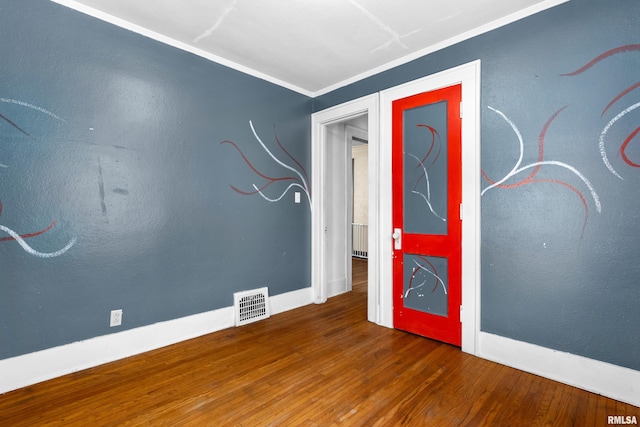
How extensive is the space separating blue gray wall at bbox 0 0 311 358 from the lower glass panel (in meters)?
1.52

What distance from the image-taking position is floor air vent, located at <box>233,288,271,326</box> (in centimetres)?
310

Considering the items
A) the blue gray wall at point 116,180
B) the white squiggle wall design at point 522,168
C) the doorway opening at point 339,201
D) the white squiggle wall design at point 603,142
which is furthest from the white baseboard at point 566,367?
the blue gray wall at point 116,180

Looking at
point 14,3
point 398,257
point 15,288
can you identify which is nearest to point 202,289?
point 15,288

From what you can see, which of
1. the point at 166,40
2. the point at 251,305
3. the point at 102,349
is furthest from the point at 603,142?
the point at 102,349

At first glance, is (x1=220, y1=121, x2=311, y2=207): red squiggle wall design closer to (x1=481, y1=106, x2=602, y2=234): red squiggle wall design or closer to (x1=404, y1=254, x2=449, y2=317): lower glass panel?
(x1=404, y1=254, x2=449, y2=317): lower glass panel

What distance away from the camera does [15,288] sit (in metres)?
2.02

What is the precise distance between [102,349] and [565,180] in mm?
3621

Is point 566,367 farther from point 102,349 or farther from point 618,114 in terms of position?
point 102,349

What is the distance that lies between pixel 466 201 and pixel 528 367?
131cm

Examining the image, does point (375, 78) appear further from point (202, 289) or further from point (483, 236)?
point (202, 289)

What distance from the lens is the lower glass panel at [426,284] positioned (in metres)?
2.69

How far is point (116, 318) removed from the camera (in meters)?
2.40

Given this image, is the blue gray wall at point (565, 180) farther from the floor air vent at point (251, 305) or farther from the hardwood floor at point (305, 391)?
the floor air vent at point (251, 305)

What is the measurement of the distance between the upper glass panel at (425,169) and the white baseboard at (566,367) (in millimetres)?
988
